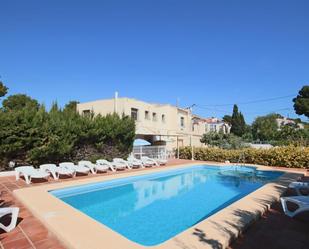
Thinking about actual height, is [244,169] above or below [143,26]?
below

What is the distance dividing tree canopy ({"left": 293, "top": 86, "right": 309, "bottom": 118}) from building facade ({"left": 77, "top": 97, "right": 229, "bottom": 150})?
3166 centimetres

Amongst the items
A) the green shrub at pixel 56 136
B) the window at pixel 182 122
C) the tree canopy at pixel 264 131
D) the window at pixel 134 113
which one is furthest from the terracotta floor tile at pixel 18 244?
the tree canopy at pixel 264 131

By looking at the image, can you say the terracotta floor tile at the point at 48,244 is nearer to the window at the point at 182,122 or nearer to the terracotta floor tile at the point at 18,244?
the terracotta floor tile at the point at 18,244

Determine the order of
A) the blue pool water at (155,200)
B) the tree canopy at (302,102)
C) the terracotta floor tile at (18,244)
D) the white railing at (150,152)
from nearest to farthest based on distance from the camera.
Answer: the terracotta floor tile at (18,244) → the blue pool water at (155,200) → the white railing at (150,152) → the tree canopy at (302,102)

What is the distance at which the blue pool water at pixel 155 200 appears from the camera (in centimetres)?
787

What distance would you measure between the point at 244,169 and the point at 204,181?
6.23m

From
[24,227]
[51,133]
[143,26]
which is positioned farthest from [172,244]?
[143,26]

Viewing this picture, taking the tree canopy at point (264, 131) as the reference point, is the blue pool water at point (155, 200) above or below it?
below

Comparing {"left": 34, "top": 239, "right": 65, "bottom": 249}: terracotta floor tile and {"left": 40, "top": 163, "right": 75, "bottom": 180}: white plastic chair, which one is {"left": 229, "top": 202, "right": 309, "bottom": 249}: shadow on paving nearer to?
{"left": 34, "top": 239, "right": 65, "bottom": 249}: terracotta floor tile

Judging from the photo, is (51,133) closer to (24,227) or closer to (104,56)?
(24,227)

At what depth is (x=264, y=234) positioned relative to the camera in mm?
6004

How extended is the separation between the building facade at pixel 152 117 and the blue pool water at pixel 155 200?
34.5ft

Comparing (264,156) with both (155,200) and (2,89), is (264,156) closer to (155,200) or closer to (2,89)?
(155,200)

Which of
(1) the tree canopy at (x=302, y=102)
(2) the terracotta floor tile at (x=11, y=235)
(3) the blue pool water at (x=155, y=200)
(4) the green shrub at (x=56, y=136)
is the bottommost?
(3) the blue pool water at (x=155, y=200)
